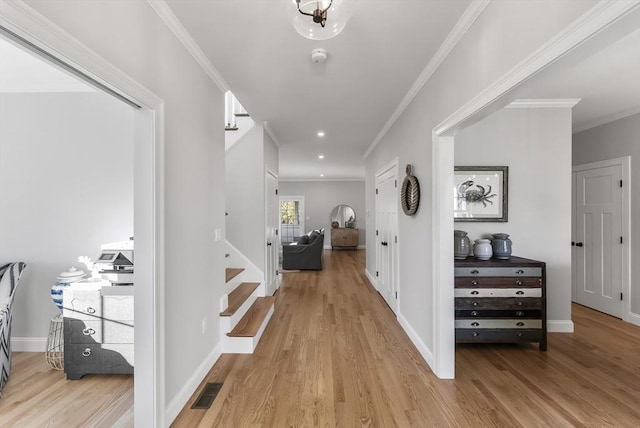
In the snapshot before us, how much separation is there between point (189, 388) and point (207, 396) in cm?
14

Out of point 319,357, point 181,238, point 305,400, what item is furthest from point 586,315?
point 181,238

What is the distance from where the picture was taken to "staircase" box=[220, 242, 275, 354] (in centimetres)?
265

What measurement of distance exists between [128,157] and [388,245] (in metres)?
3.36

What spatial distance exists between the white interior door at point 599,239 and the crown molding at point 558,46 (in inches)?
131

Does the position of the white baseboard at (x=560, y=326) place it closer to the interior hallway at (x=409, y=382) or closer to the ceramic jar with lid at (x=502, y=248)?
the interior hallway at (x=409, y=382)

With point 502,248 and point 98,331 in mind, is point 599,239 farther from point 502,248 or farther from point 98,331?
point 98,331

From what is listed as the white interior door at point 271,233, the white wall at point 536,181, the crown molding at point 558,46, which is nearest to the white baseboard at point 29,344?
the white interior door at point 271,233

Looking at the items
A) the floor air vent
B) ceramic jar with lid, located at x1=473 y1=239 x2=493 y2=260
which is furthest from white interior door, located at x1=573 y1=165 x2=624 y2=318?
the floor air vent

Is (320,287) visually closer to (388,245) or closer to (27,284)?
(388,245)

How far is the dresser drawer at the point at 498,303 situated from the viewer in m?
2.59

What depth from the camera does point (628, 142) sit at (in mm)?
3363

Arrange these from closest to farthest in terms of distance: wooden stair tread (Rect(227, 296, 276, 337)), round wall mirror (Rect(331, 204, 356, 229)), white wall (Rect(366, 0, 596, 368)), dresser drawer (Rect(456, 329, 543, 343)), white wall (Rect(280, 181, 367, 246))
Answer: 1. white wall (Rect(366, 0, 596, 368))
2. dresser drawer (Rect(456, 329, 543, 343))
3. wooden stair tread (Rect(227, 296, 276, 337))
4. round wall mirror (Rect(331, 204, 356, 229))
5. white wall (Rect(280, 181, 367, 246))

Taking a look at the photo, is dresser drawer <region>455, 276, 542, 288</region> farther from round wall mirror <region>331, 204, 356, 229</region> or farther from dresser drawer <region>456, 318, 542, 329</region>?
round wall mirror <region>331, 204, 356, 229</region>

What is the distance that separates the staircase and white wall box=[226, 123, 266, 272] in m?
0.22
